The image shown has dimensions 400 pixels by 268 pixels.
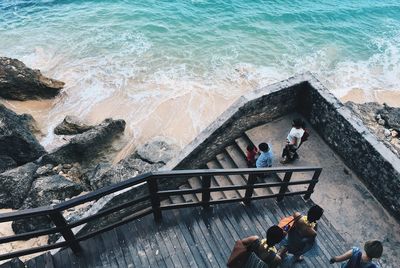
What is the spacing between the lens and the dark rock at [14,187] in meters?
10.5

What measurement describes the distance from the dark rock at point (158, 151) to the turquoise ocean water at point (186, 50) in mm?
1819

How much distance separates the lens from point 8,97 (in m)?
16.6

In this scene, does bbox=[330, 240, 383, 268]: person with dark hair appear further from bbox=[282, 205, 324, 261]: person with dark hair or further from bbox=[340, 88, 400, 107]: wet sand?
bbox=[340, 88, 400, 107]: wet sand

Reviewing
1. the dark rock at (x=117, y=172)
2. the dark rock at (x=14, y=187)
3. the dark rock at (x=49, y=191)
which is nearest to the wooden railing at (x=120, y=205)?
the dark rock at (x=49, y=191)

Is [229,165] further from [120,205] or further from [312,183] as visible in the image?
[120,205]

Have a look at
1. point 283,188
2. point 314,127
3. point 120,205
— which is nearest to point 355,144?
point 314,127

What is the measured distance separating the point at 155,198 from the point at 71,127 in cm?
974

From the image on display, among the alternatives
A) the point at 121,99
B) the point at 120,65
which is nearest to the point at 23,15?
the point at 120,65

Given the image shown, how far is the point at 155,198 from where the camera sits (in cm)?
619

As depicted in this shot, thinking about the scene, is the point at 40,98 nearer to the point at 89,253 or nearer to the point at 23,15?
the point at 23,15

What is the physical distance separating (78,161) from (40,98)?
5915mm

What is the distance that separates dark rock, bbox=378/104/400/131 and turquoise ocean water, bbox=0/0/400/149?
4255mm

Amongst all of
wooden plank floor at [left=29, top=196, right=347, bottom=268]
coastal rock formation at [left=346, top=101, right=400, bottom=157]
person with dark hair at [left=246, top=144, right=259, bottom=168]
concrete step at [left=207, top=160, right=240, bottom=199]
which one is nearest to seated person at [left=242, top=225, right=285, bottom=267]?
wooden plank floor at [left=29, top=196, right=347, bottom=268]

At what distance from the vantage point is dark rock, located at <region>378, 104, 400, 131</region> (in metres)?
13.2
